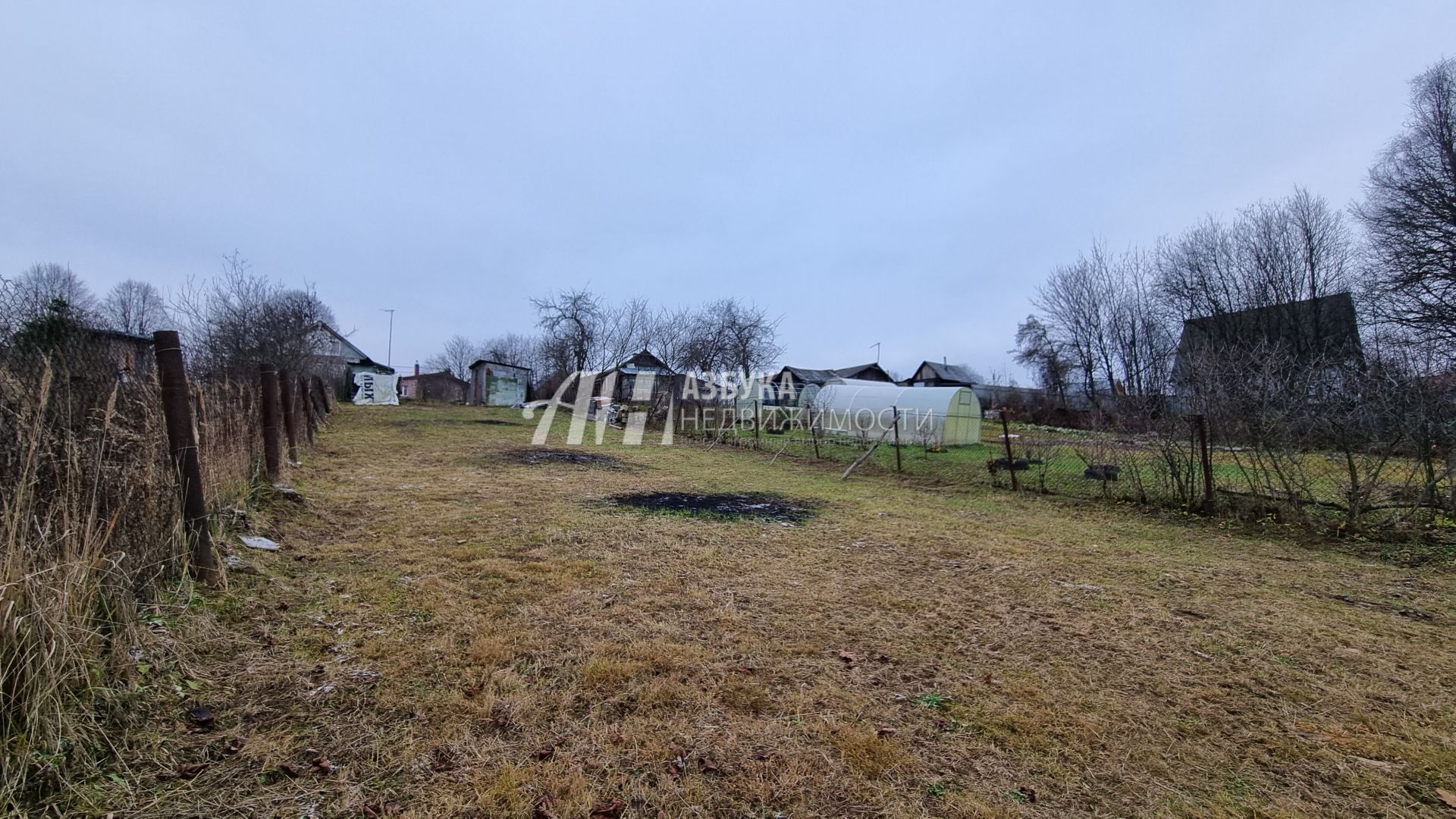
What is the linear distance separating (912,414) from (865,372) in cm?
3750

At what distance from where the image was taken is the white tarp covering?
101 feet

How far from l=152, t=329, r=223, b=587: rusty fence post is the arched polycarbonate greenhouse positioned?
13.9 metres

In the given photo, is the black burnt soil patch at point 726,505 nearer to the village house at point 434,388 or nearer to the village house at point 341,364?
the village house at point 341,364

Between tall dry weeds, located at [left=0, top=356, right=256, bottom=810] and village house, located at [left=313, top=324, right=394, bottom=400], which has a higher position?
village house, located at [left=313, top=324, right=394, bottom=400]

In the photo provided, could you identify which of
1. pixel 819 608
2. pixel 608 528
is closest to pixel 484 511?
pixel 608 528

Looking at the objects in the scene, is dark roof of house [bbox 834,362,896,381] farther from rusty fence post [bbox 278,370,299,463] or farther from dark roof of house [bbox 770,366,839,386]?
rusty fence post [bbox 278,370,299,463]

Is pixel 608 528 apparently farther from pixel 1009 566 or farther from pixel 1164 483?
pixel 1164 483

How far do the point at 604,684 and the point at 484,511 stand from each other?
156 inches

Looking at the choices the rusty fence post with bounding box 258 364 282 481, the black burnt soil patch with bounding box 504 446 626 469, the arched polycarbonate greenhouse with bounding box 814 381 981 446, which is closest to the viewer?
the rusty fence post with bounding box 258 364 282 481

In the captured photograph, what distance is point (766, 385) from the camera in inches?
1065

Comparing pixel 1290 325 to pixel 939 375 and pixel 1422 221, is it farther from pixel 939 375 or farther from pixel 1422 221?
pixel 939 375

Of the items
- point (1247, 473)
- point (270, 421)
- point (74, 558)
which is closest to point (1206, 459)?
point (1247, 473)

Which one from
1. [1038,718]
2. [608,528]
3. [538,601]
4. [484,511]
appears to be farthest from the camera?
[484,511]

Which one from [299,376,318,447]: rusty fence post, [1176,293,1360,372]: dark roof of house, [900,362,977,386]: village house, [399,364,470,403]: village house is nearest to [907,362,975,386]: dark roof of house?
[900,362,977,386]: village house
